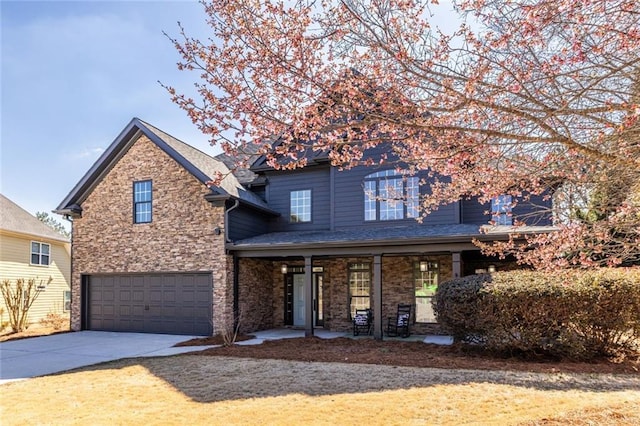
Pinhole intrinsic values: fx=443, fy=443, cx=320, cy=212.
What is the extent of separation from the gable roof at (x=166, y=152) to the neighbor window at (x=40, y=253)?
17.5 ft

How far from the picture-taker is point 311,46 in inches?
173

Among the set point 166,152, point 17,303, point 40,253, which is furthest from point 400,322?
point 40,253

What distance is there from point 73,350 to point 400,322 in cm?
881

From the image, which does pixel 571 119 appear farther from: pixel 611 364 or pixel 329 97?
pixel 611 364

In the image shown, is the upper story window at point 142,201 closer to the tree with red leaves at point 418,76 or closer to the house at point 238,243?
the house at point 238,243

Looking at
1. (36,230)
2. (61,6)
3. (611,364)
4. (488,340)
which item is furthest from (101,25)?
(36,230)

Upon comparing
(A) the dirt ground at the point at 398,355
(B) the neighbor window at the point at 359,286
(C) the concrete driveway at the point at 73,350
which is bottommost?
(C) the concrete driveway at the point at 73,350

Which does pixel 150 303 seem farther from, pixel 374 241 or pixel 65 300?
pixel 65 300

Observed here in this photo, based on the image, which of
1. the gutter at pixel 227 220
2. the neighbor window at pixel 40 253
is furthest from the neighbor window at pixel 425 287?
the neighbor window at pixel 40 253

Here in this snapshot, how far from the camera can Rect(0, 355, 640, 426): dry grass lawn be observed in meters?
5.37

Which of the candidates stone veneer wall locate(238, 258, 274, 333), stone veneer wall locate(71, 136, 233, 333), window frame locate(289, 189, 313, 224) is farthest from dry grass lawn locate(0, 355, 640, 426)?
window frame locate(289, 189, 313, 224)

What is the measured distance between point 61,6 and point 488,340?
1139 centimetres

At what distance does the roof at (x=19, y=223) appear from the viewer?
59.5 feet

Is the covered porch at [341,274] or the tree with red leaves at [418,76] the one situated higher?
the tree with red leaves at [418,76]
